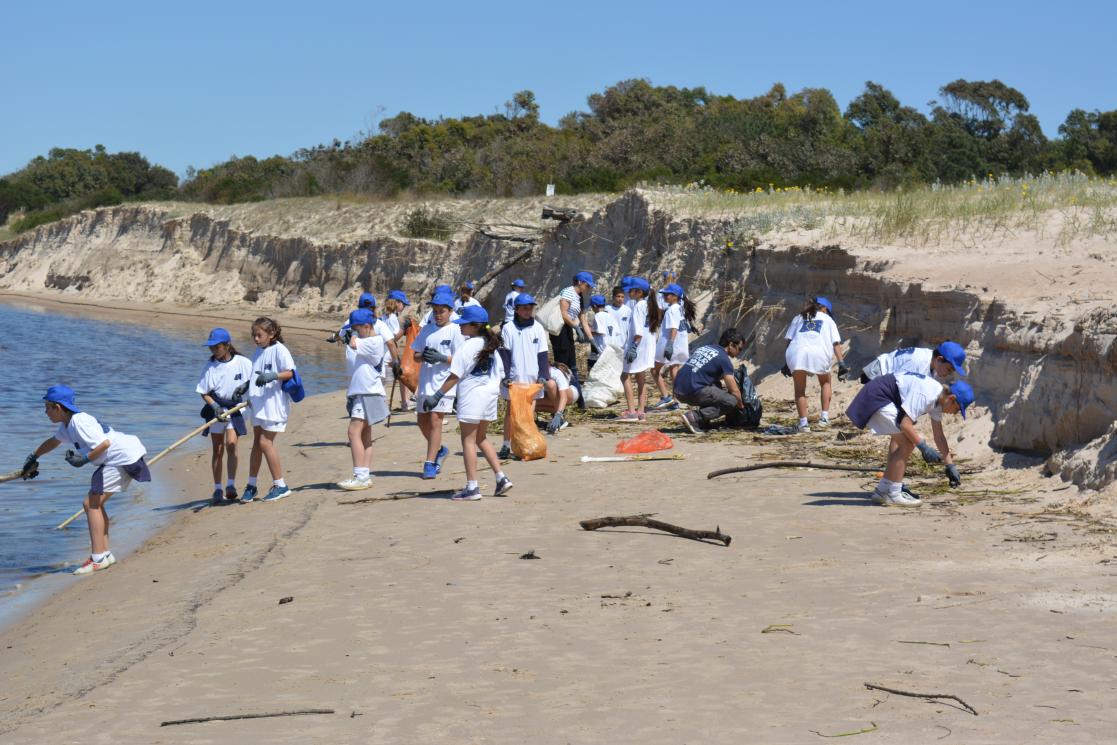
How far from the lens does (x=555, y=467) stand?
1195 cm

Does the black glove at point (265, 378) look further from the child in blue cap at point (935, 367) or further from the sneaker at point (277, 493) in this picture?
the child in blue cap at point (935, 367)

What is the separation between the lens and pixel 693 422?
1375 centimetres

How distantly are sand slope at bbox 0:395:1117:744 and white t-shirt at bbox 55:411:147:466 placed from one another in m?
0.88

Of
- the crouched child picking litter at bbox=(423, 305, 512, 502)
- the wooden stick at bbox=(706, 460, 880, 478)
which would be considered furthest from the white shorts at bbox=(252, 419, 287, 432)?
the wooden stick at bbox=(706, 460, 880, 478)

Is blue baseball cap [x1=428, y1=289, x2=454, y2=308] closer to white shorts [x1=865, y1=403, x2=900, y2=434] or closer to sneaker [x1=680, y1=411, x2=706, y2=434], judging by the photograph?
sneaker [x1=680, y1=411, x2=706, y2=434]

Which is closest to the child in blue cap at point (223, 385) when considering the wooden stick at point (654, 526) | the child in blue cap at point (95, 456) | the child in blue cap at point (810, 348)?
the child in blue cap at point (95, 456)

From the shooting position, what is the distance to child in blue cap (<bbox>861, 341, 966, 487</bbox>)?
922cm

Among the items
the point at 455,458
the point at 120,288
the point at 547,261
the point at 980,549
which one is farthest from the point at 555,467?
the point at 120,288

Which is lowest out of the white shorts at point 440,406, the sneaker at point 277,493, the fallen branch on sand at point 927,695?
the sneaker at point 277,493

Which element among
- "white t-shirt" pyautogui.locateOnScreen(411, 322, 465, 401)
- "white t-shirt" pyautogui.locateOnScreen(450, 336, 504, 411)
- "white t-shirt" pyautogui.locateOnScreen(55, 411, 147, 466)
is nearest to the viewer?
"white t-shirt" pyautogui.locateOnScreen(55, 411, 147, 466)

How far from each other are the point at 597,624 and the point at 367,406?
4.79 m

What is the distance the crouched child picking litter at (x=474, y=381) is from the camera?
1023 centimetres

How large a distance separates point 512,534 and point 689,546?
142 cm

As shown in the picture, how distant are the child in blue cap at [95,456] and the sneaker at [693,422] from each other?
627 centimetres
